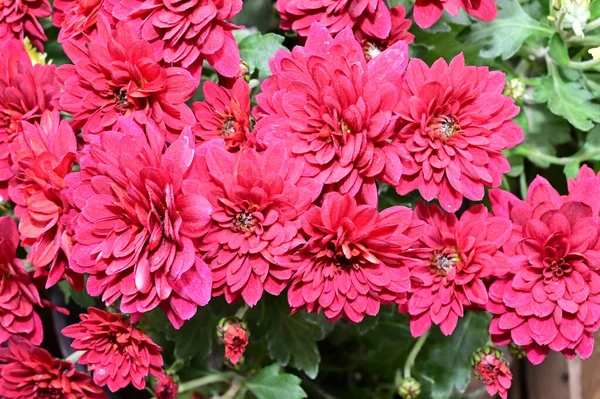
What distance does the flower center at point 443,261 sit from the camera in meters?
0.59

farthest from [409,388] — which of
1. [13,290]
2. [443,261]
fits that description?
[13,290]

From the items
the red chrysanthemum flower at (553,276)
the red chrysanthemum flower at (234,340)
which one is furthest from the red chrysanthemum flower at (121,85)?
the red chrysanthemum flower at (553,276)

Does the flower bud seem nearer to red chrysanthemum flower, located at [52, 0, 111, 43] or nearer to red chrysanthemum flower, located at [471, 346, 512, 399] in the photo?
red chrysanthemum flower, located at [471, 346, 512, 399]

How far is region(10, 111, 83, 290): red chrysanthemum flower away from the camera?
1.84 feet

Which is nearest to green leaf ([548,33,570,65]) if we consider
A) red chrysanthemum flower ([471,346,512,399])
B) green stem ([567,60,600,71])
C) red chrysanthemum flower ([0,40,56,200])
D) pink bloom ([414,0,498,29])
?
green stem ([567,60,600,71])

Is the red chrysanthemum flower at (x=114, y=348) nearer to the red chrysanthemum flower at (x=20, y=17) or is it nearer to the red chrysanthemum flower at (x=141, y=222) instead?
the red chrysanthemum flower at (x=141, y=222)

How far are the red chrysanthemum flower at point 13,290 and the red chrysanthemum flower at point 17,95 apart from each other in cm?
5

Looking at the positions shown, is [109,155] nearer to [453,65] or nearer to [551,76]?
[453,65]

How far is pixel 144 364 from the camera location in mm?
583

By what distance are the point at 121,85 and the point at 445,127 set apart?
0.31 m

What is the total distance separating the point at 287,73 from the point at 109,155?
0.17m

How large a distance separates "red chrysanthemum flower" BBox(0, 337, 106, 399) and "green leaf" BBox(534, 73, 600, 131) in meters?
0.62

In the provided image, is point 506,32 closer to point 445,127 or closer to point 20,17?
point 445,127

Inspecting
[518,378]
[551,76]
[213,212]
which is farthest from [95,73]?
[518,378]
